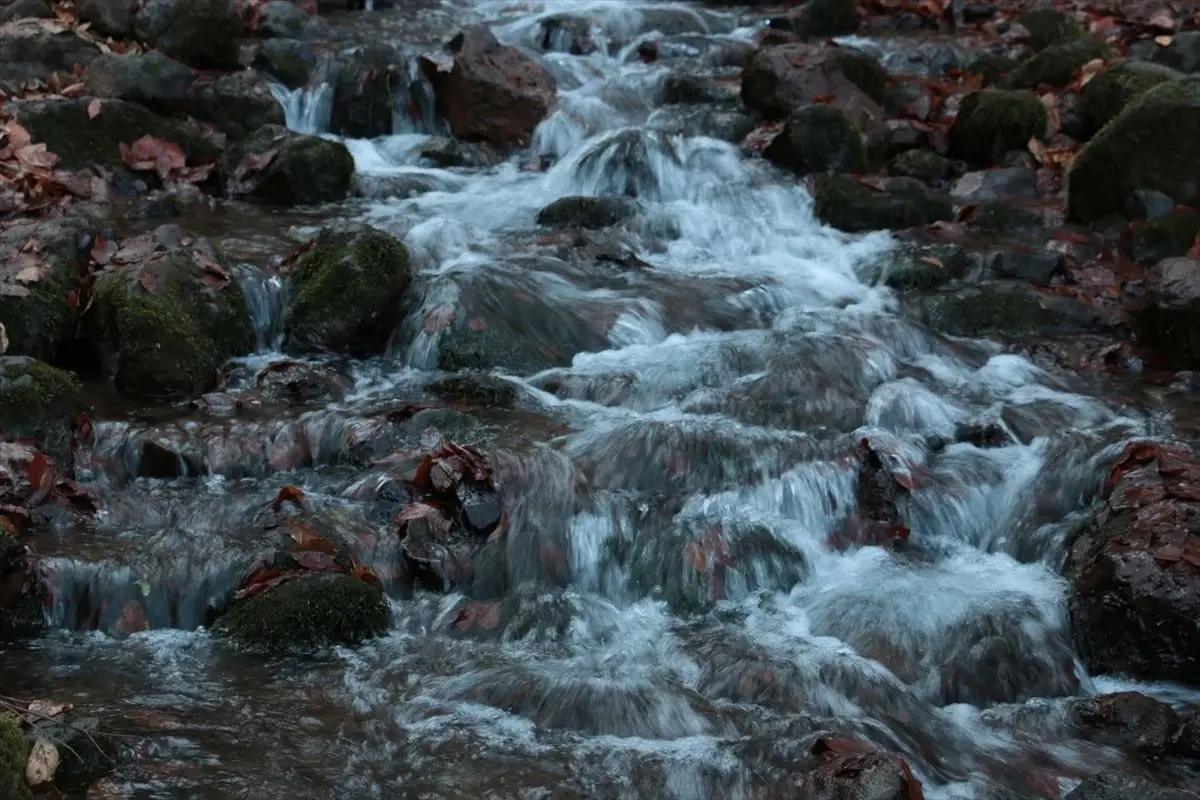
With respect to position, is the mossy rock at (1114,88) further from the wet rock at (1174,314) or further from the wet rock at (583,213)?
the wet rock at (583,213)

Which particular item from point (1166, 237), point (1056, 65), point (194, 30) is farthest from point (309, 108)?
point (1166, 237)

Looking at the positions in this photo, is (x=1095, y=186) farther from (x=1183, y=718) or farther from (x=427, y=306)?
(x=1183, y=718)

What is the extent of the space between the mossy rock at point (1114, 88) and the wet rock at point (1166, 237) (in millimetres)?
1811

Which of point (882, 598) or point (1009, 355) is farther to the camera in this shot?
point (1009, 355)

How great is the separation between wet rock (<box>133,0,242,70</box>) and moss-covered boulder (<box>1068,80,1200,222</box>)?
7.29 m

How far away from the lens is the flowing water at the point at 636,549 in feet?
14.2

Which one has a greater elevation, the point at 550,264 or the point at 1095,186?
the point at 1095,186

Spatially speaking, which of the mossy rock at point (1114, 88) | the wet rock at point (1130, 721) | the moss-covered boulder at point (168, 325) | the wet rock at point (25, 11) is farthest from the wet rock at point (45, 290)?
the mossy rock at point (1114, 88)

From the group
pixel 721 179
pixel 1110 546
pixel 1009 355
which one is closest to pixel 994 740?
pixel 1110 546

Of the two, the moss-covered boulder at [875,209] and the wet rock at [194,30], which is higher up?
the wet rock at [194,30]

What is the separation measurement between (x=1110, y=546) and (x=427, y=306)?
4.04m

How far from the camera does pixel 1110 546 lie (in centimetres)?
528

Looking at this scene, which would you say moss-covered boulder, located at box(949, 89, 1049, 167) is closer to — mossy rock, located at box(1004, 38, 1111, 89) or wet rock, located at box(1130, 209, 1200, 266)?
mossy rock, located at box(1004, 38, 1111, 89)

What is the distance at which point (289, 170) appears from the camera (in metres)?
9.50
